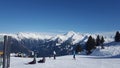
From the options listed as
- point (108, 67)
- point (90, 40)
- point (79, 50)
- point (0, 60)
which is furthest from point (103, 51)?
point (0, 60)

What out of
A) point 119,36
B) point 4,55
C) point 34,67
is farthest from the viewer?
point 119,36

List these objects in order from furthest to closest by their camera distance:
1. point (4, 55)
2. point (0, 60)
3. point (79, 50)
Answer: point (79, 50), point (0, 60), point (4, 55)

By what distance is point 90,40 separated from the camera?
4437 inches

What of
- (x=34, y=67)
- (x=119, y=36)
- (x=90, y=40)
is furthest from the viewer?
(x=119, y=36)

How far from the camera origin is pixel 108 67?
3106 centimetres

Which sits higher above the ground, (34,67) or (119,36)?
(119,36)

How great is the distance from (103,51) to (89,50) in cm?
1566

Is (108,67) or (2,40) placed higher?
(2,40)

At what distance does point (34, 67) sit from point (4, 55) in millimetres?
18514

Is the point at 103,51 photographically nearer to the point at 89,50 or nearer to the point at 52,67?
the point at 89,50

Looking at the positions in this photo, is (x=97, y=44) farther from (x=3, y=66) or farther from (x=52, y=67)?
(x=3, y=66)

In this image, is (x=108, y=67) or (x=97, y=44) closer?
(x=108, y=67)

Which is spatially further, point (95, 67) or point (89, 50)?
point (89, 50)

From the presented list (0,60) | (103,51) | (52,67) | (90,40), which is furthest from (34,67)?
(90,40)
